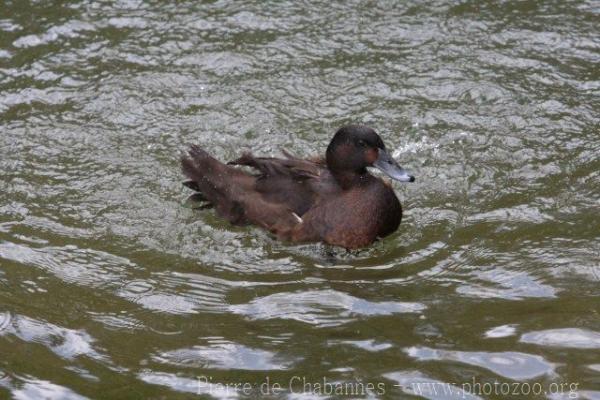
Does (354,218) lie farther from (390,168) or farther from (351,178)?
(390,168)

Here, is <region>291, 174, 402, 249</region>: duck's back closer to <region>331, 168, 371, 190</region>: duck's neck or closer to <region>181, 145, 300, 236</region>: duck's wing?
<region>331, 168, 371, 190</region>: duck's neck

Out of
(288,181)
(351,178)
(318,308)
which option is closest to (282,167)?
(288,181)

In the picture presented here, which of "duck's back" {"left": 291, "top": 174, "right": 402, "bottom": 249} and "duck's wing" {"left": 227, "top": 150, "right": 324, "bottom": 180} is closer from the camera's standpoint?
"duck's back" {"left": 291, "top": 174, "right": 402, "bottom": 249}

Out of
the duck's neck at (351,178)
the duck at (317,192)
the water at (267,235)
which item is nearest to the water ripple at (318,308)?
the water at (267,235)

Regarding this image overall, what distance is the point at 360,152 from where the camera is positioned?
7.20 metres

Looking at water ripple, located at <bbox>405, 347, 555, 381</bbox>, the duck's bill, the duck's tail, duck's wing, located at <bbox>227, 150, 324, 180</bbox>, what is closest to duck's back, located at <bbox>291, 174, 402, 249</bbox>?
the duck's bill

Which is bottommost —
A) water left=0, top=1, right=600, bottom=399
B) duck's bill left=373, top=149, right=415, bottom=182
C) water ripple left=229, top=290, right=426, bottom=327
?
water ripple left=229, top=290, right=426, bottom=327

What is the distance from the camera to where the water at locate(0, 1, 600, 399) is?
5711 mm

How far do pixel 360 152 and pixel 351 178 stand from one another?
0.23m

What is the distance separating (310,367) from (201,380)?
645mm

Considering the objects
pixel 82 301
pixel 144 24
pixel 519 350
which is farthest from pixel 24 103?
pixel 519 350

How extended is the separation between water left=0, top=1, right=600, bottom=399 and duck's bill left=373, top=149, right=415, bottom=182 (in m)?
0.51

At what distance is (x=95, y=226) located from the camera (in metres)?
7.41

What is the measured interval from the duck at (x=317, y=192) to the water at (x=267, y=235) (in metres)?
0.18
